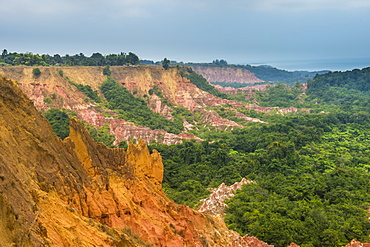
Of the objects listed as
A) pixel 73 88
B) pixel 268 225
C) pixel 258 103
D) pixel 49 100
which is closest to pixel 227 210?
pixel 268 225

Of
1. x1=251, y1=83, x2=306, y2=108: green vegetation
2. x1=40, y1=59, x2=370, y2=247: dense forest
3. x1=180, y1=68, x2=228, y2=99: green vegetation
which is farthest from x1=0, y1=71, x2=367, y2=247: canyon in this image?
x1=251, y1=83, x2=306, y2=108: green vegetation

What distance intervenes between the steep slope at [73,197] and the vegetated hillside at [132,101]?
39786 mm

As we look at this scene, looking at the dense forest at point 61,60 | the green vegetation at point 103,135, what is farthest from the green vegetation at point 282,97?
the green vegetation at point 103,135

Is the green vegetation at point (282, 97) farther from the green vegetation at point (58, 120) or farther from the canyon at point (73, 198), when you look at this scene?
the canyon at point (73, 198)

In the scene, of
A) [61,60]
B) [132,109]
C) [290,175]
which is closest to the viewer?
[290,175]

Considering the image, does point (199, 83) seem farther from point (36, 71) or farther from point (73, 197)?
point (73, 197)

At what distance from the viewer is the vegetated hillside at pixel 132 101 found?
69.1m

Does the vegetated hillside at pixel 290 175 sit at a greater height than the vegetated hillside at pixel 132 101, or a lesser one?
lesser

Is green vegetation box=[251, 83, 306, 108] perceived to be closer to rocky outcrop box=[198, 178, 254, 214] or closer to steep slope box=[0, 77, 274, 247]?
rocky outcrop box=[198, 178, 254, 214]

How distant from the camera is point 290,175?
47.5 m

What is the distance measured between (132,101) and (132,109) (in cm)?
498

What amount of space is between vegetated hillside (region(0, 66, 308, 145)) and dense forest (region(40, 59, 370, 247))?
0.58 m

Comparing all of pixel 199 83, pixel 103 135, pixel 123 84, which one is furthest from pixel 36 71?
pixel 199 83

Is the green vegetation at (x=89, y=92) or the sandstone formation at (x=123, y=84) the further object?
the green vegetation at (x=89, y=92)
